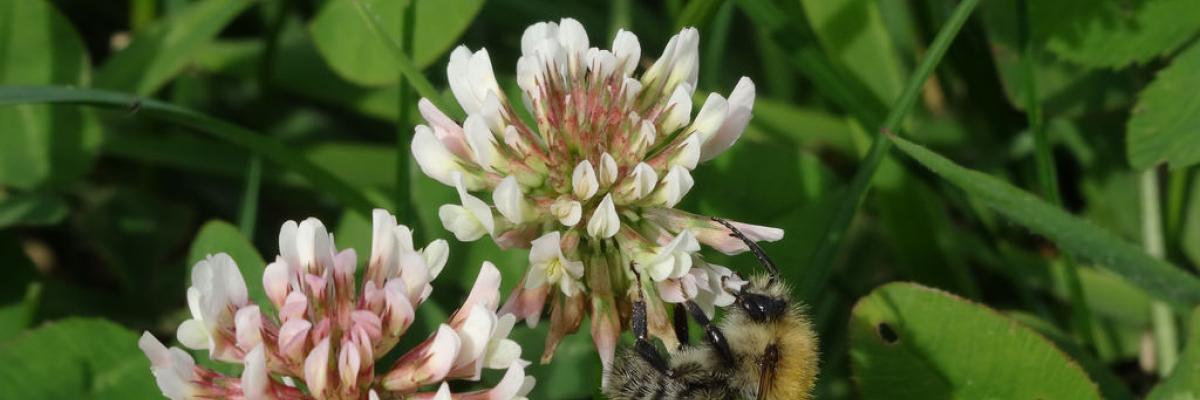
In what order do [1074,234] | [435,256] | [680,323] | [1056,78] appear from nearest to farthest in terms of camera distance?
[435,256]
[680,323]
[1074,234]
[1056,78]

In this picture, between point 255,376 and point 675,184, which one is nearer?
point 255,376

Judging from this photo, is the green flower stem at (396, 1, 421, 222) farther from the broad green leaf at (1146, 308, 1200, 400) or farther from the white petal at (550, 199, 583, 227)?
the broad green leaf at (1146, 308, 1200, 400)

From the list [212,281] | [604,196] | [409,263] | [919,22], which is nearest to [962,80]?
[919,22]

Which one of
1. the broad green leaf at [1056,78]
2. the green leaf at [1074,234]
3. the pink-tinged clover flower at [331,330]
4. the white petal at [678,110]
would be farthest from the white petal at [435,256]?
the broad green leaf at [1056,78]

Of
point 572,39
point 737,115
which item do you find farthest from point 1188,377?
point 572,39

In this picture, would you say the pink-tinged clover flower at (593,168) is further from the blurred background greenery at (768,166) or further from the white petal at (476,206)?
the blurred background greenery at (768,166)

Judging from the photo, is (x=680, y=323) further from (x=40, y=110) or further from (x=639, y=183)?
(x=40, y=110)

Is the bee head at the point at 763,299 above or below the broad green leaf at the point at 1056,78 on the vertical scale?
below

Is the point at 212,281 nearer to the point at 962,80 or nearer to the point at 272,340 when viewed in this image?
the point at 272,340
